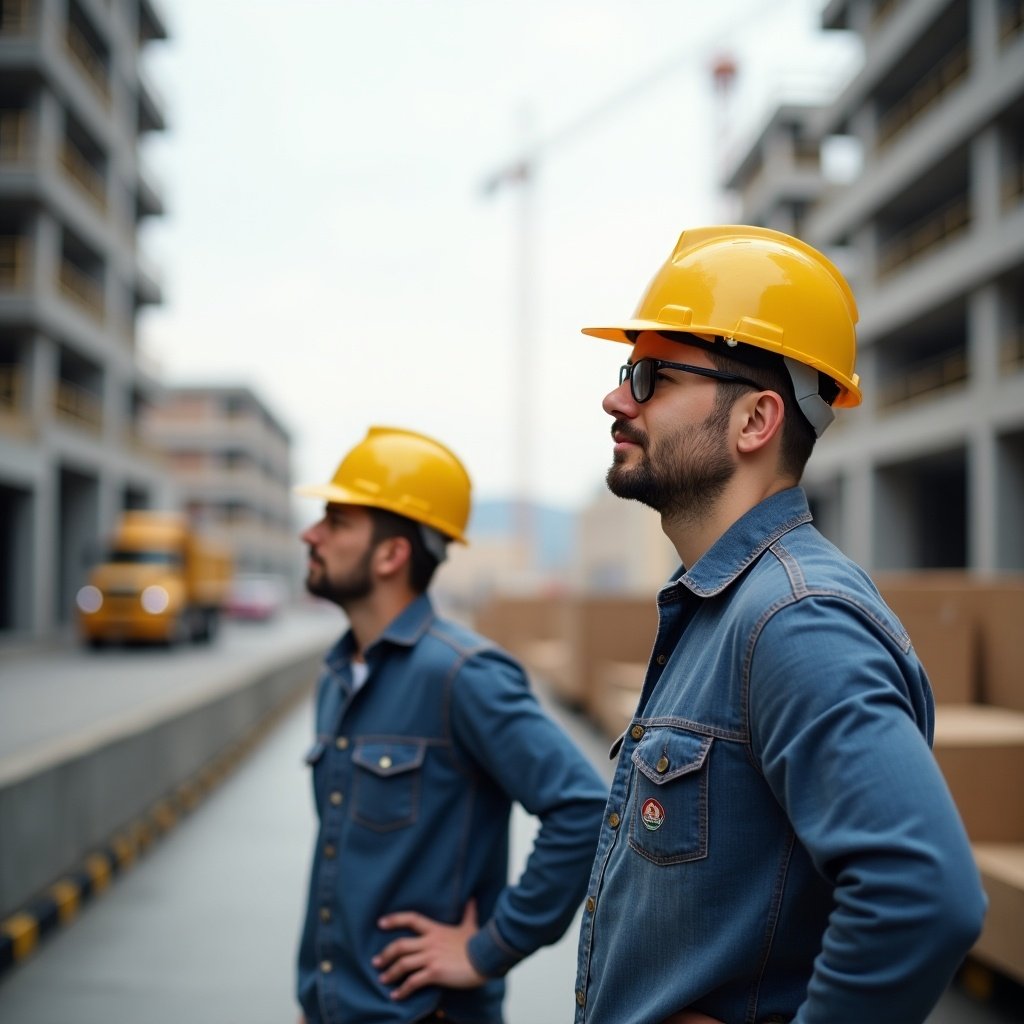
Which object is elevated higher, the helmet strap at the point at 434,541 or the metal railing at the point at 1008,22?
the metal railing at the point at 1008,22

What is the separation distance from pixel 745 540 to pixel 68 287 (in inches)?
1514

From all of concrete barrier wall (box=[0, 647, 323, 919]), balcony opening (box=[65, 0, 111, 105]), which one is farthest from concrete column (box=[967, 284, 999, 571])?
balcony opening (box=[65, 0, 111, 105])

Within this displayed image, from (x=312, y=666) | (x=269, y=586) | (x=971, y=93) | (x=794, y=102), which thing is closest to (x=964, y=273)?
(x=971, y=93)

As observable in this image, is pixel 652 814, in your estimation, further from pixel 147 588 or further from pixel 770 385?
pixel 147 588

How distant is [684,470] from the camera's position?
1.78 m

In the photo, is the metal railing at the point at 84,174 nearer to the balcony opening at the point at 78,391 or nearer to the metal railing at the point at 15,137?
the metal railing at the point at 15,137

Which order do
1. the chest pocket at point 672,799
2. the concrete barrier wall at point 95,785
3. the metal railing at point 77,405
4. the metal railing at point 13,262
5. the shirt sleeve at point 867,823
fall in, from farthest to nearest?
1. the metal railing at point 77,405
2. the metal railing at point 13,262
3. the concrete barrier wall at point 95,785
4. the chest pocket at point 672,799
5. the shirt sleeve at point 867,823

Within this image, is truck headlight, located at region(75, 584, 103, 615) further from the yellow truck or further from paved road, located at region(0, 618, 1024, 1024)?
paved road, located at region(0, 618, 1024, 1024)

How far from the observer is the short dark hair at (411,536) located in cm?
329

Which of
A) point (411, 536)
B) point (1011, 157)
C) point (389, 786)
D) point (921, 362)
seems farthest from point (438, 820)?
point (921, 362)

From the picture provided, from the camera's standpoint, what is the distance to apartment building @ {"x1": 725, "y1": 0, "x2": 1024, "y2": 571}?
77.8 ft

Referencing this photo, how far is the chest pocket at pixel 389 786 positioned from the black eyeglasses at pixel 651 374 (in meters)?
1.29

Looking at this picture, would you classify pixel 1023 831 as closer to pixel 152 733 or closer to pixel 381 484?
pixel 381 484

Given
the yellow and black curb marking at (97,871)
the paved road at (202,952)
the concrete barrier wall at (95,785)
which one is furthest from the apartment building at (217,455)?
the paved road at (202,952)
